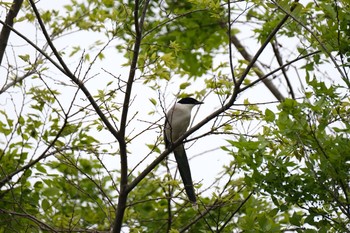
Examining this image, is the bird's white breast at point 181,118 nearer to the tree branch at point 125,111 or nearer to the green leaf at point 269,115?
the tree branch at point 125,111

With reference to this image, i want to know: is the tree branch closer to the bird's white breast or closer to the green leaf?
the green leaf

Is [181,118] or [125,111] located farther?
[181,118]

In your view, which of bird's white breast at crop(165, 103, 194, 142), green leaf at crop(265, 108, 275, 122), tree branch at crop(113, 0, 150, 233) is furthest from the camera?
bird's white breast at crop(165, 103, 194, 142)

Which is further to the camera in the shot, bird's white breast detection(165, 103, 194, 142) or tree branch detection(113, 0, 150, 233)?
bird's white breast detection(165, 103, 194, 142)

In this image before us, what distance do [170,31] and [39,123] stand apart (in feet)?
11.2

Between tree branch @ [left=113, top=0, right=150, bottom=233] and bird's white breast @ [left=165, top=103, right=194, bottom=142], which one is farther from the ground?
bird's white breast @ [left=165, top=103, right=194, bottom=142]

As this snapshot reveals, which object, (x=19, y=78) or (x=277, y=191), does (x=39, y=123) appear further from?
(x=277, y=191)

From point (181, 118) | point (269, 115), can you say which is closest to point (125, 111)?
point (269, 115)

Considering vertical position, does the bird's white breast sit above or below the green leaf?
above

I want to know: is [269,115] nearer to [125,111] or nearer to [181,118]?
[125,111]

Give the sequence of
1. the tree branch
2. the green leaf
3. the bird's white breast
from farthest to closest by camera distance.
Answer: the bird's white breast
the tree branch
the green leaf

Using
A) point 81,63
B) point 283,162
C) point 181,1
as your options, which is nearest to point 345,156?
point 283,162

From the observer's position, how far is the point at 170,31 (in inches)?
376

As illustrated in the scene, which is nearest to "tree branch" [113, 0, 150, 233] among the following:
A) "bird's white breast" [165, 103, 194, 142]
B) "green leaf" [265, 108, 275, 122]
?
"green leaf" [265, 108, 275, 122]
